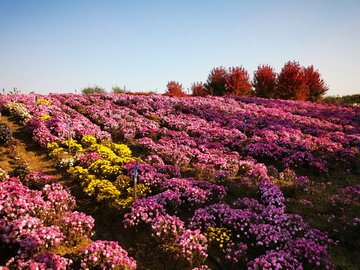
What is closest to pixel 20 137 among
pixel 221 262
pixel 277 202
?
pixel 221 262

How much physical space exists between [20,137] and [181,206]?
421 inches

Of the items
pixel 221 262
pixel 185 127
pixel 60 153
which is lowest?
pixel 221 262

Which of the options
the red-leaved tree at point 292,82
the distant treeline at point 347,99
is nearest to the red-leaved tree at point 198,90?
the red-leaved tree at point 292,82

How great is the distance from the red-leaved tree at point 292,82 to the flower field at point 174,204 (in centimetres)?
3476

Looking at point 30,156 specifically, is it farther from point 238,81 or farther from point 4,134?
point 238,81

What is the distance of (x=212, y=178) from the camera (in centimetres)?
934

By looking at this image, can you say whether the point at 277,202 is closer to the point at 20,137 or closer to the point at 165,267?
the point at 165,267

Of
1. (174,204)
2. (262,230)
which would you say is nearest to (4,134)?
(174,204)

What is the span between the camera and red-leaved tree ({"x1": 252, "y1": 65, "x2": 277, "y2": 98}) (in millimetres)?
46375

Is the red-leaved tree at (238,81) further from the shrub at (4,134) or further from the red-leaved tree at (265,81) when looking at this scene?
the shrub at (4,134)

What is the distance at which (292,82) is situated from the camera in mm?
44125

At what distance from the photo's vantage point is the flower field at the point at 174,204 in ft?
15.3

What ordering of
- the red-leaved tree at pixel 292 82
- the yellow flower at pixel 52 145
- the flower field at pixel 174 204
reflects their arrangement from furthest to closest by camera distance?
the red-leaved tree at pixel 292 82 → the yellow flower at pixel 52 145 → the flower field at pixel 174 204

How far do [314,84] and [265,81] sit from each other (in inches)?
560
